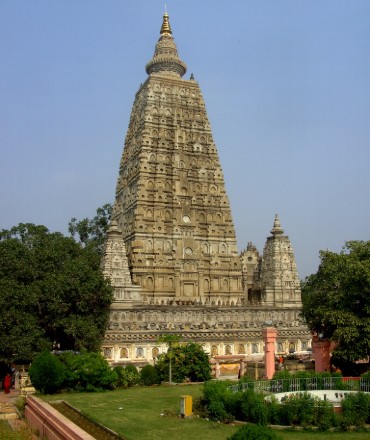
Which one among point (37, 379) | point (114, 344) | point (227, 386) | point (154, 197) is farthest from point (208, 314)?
point (227, 386)

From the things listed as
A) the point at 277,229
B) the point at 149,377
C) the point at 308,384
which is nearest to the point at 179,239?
the point at 277,229

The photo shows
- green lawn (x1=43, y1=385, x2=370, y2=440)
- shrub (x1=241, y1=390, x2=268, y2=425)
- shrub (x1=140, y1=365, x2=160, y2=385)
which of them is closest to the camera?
green lawn (x1=43, y1=385, x2=370, y2=440)

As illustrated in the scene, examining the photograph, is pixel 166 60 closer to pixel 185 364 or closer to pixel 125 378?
pixel 185 364

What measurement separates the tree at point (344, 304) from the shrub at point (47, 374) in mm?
13883

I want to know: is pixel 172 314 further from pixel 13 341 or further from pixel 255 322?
pixel 13 341

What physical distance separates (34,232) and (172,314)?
15112 millimetres

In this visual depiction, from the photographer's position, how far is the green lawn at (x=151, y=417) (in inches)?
612

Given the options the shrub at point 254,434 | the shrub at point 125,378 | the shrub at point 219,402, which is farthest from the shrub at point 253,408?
the shrub at point 125,378

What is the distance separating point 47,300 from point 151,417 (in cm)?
2097

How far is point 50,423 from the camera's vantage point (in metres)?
17.5

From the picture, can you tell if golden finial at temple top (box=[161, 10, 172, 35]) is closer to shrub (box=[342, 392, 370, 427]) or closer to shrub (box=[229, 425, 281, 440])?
shrub (box=[342, 392, 370, 427])

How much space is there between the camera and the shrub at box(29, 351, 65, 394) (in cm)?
2505

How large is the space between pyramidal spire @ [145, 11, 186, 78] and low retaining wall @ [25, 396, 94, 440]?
47.5 metres

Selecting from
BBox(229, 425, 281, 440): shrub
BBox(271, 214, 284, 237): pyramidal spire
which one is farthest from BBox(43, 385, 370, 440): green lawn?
BBox(271, 214, 284, 237): pyramidal spire
